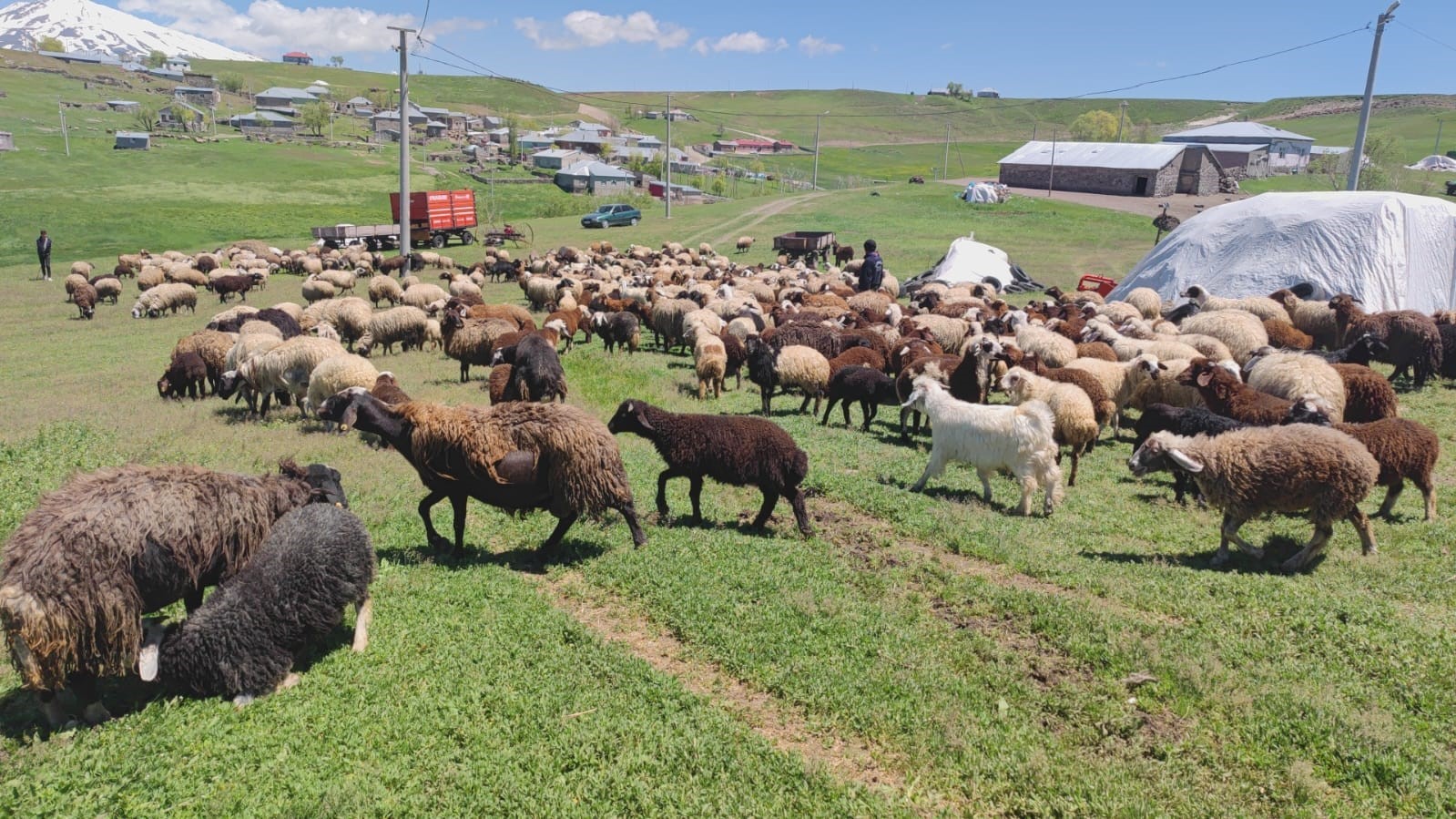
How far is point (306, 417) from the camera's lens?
14.3 meters

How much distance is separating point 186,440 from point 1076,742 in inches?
506

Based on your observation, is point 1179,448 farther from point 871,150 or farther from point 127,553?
point 871,150

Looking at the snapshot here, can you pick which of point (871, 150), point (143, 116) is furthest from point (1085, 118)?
point (143, 116)

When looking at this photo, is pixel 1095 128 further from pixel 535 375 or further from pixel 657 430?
pixel 657 430

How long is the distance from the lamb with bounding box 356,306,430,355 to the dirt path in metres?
26.7

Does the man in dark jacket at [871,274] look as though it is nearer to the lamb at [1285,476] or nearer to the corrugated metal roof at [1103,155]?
the lamb at [1285,476]

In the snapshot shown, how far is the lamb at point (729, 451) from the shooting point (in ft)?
28.6

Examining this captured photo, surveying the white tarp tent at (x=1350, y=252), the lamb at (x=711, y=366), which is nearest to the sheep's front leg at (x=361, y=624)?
the lamb at (x=711, y=366)

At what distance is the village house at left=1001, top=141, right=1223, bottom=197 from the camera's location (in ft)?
217

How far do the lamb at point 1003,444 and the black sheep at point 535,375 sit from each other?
21.7 ft

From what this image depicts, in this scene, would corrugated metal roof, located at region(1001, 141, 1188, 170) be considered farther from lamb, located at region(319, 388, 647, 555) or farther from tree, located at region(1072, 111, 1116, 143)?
tree, located at region(1072, 111, 1116, 143)

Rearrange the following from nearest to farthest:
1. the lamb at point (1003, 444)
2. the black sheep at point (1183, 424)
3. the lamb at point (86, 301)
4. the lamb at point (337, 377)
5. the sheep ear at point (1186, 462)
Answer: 1. the sheep ear at point (1186, 462)
2. the lamb at point (1003, 444)
3. the black sheep at point (1183, 424)
4. the lamb at point (337, 377)
5. the lamb at point (86, 301)

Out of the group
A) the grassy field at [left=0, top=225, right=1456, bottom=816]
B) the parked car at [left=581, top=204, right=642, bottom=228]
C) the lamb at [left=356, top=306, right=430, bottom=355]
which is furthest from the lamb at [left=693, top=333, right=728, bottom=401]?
the parked car at [left=581, top=204, right=642, bottom=228]

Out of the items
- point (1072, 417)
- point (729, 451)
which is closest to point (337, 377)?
point (729, 451)
